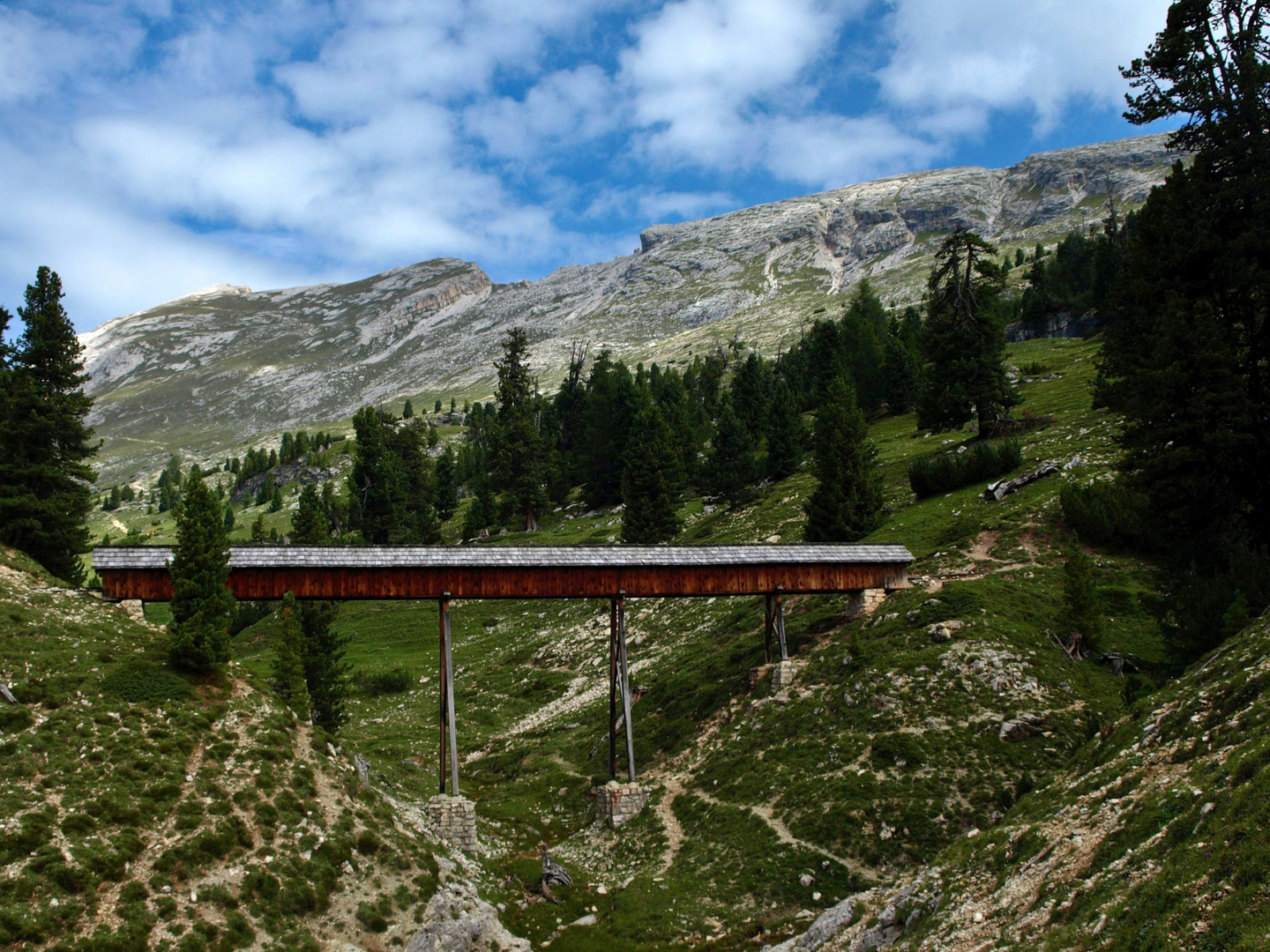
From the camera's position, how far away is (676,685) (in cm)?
4569

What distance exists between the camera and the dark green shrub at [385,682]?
197ft

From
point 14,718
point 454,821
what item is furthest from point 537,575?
point 14,718

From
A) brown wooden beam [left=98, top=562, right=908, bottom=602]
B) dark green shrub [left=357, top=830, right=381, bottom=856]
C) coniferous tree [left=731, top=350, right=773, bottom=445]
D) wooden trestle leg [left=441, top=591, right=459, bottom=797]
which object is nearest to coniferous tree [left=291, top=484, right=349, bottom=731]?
brown wooden beam [left=98, top=562, right=908, bottom=602]

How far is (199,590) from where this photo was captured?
30438mm

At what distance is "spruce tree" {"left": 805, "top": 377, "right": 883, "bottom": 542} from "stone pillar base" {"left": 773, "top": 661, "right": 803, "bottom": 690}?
14021mm

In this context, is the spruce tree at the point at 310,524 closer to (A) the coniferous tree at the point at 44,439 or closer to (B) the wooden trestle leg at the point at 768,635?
(A) the coniferous tree at the point at 44,439

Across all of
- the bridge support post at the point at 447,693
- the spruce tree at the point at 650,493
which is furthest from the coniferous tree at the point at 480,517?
the bridge support post at the point at 447,693

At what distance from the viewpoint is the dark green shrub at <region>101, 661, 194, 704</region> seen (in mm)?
27172

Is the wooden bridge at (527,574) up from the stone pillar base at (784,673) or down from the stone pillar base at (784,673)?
up

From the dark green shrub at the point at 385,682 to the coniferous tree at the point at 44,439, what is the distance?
2199 centimetres

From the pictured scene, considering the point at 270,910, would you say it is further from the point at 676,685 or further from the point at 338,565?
the point at 676,685

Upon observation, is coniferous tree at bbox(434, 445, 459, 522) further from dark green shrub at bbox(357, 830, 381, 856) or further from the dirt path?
dark green shrub at bbox(357, 830, 381, 856)

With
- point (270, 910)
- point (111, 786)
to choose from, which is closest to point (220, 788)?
point (111, 786)

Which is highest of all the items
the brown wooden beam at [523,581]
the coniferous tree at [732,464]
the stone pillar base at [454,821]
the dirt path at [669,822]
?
the coniferous tree at [732,464]
